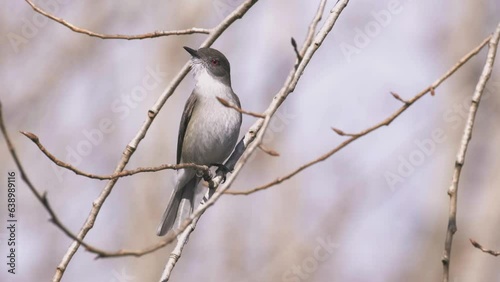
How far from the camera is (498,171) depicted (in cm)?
1210

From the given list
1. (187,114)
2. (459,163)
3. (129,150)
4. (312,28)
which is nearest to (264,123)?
(312,28)

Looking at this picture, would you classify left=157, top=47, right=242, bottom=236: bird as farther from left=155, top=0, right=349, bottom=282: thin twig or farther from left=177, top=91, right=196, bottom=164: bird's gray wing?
left=155, top=0, right=349, bottom=282: thin twig

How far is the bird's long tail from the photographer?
22.9 ft

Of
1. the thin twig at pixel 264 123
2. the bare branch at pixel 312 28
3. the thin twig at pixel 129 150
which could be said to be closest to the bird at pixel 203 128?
the thin twig at pixel 264 123

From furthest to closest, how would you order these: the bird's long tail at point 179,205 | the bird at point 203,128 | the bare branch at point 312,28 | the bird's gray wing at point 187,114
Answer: the bird's gray wing at point 187,114, the bird at point 203,128, the bird's long tail at point 179,205, the bare branch at point 312,28

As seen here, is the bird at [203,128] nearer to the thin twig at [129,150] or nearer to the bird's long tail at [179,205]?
the bird's long tail at [179,205]

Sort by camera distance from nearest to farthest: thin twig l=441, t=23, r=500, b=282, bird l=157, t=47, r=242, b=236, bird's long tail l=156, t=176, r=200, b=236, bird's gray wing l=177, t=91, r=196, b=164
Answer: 1. thin twig l=441, t=23, r=500, b=282
2. bird's long tail l=156, t=176, r=200, b=236
3. bird l=157, t=47, r=242, b=236
4. bird's gray wing l=177, t=91, r=196, b=164

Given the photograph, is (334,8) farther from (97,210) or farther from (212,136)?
(212,136)

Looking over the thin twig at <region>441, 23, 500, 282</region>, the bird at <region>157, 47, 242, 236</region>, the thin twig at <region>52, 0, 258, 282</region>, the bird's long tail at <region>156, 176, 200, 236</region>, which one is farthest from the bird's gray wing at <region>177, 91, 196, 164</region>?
the thin twig at <region>441, 23, 500, 282</region>

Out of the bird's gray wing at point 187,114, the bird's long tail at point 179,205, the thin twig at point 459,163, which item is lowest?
the bird's long tail at point 179,205

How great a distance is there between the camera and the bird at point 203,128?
7.23 meters

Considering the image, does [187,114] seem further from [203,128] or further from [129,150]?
[129,150]

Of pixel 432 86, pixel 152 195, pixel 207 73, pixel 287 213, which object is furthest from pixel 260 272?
pixel 432 86

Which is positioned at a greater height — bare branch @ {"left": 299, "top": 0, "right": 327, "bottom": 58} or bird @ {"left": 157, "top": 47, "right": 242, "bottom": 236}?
bare branch @ {"left": 299, "top": 0, "right": 327, "bottom": 58}
